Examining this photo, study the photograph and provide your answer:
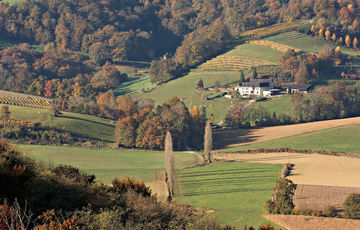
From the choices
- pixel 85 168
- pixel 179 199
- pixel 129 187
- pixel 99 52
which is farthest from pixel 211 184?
pixel 99 52

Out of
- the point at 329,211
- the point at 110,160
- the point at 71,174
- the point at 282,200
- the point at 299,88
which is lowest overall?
the point at 329,211

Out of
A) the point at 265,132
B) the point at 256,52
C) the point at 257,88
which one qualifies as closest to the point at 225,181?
the point at 265,132

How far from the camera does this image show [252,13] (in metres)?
195

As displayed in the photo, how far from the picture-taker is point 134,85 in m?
142

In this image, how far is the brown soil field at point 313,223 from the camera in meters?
45.4

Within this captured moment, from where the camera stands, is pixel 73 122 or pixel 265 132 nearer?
pixel 73 122

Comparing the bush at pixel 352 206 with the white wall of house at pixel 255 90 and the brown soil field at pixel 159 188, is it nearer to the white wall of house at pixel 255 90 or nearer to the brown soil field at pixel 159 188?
the brown soil field at pixel 159 188

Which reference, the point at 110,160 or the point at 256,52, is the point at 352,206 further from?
the point at 256,52

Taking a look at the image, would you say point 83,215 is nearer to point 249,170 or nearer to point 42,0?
point 249,170

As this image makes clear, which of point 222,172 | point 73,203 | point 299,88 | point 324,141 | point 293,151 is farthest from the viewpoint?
point 299,88

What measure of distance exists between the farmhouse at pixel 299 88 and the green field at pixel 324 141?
2448 cm

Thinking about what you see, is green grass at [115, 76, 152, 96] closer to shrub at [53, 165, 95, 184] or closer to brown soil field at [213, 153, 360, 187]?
brown soil field at [213, 153, 360, 187]

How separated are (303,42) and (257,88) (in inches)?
1535

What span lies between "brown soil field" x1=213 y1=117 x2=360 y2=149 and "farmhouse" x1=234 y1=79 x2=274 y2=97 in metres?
20.4
